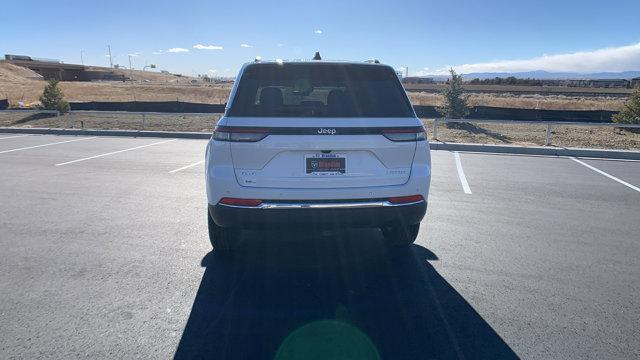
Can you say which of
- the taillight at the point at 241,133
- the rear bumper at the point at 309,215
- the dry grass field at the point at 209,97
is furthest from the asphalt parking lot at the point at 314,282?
the dry grass field at the point at 209,97

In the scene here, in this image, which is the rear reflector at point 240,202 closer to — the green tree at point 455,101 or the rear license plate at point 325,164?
the rear license plate at point 325,164

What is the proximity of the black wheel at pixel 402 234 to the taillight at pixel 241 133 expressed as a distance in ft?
5.70

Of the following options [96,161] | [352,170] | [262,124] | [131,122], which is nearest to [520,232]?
[352,170]

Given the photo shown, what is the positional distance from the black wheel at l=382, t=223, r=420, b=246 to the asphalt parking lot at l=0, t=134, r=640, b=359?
15cm

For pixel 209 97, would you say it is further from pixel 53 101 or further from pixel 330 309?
pixel 330 309

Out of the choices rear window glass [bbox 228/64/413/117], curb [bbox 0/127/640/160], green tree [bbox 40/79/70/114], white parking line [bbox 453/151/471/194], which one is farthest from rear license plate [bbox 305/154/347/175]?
green tree [bbox 40/79/70/114]

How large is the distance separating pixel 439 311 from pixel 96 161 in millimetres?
9020

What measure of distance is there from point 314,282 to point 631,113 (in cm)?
1665

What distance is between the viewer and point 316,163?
3609mm

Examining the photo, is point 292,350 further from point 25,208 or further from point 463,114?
point 463,114

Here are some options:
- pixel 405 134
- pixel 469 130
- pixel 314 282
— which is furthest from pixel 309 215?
pixel 469 130

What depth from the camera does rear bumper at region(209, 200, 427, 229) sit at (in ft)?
11.8

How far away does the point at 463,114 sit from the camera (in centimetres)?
1784

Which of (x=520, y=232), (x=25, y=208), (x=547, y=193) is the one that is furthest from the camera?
(x=547, y=193)
